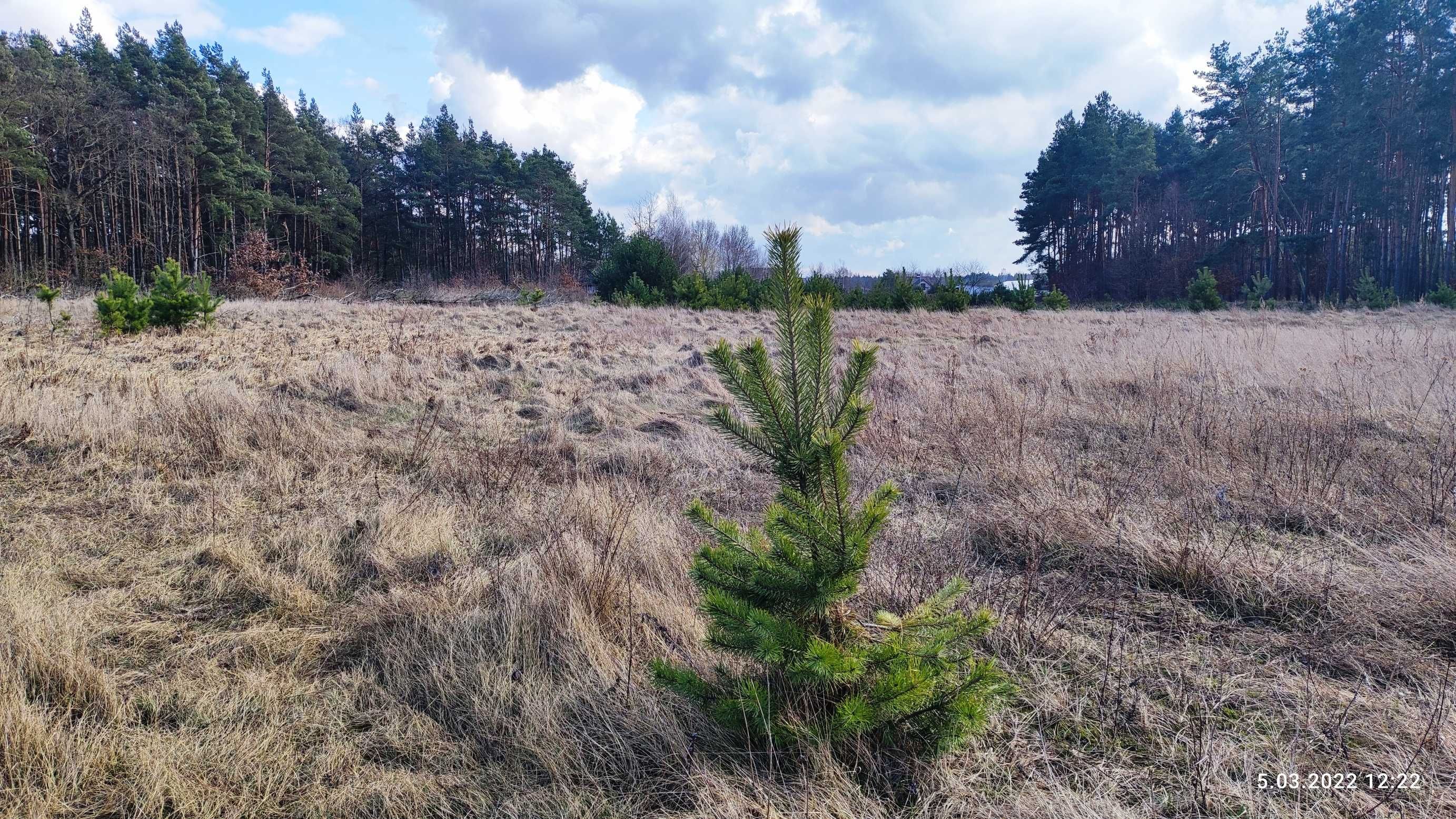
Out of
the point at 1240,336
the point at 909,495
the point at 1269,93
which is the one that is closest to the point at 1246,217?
the point at 1269,93

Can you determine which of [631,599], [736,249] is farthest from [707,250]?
[631,599]

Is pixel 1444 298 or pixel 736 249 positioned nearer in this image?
pixel 1444 298

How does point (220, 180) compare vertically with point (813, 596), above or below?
above

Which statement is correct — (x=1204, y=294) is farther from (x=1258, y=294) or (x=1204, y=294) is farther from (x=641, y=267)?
(x=641, y=267)

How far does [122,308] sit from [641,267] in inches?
608

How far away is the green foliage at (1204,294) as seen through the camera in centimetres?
2056

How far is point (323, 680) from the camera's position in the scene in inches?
85.8

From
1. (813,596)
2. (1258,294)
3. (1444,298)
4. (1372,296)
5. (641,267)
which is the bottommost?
(813,596)

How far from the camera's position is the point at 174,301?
394 inches

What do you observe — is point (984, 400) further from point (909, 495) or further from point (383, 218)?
point (383, 218)

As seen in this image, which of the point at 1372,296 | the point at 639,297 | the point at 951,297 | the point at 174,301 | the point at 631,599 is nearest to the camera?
the point at 631,599

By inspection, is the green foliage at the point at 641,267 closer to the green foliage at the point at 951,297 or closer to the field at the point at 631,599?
the green foliage at the point at 951,297

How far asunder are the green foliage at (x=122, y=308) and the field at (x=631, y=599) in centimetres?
356

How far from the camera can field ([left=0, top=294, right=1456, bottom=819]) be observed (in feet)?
5.46
